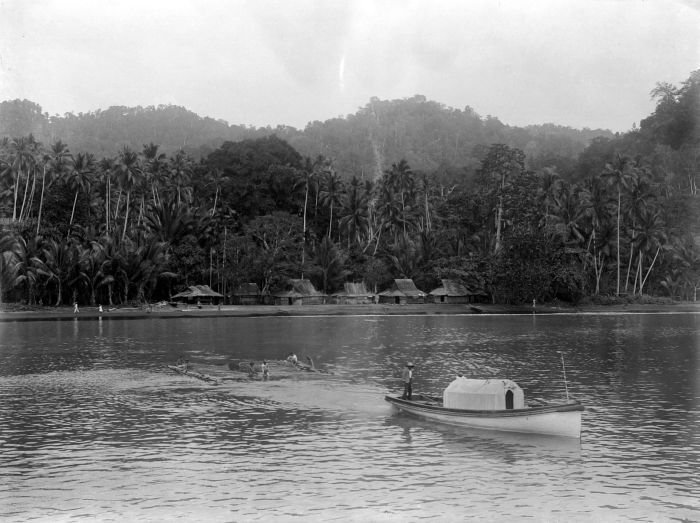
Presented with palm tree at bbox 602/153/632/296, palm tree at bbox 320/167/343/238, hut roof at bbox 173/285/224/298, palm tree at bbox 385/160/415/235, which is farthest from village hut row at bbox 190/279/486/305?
palm tree at bbox 385/160/415/235

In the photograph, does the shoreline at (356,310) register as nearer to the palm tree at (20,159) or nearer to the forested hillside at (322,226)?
the forested hillside at (322,226)

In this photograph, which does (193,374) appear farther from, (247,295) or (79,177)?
(79,177)

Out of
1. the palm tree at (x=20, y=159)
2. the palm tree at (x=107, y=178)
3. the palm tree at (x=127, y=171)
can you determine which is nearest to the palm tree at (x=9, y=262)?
the palm tree at (x=20, y=159)

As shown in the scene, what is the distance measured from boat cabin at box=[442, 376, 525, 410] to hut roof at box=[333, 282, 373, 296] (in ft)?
269

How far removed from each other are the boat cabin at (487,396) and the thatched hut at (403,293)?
265ft

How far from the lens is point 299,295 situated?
10294 centimetres

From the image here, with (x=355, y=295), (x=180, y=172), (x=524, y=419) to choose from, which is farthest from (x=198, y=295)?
(x=524, y=419)

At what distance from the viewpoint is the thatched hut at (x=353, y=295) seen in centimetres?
10606

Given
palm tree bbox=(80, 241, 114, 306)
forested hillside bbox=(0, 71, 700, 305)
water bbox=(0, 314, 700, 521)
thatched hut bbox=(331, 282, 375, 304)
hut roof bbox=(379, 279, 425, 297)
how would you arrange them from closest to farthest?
water bbox=(0, 314, 700, 521) → palm tree bbox=(80, 241, 114, 306) → forested hillside bbox=(0, 71, 700, 305) → hut roof bbox=(379, 279, 425, 297) → thatched hut bbox=(331, 282, 375, 304)

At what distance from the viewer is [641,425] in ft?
79.9

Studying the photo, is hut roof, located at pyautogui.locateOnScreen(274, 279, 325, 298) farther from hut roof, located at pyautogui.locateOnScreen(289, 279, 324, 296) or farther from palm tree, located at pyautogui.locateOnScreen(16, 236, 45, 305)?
palm tree, located at pyautogui.locateOnScreen(16, 236, 45, 305)

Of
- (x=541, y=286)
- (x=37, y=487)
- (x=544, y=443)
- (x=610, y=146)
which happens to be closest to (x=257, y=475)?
(x=37, y=487)

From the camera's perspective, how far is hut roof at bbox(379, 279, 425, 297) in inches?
4149

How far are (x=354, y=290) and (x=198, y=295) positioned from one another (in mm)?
23425
